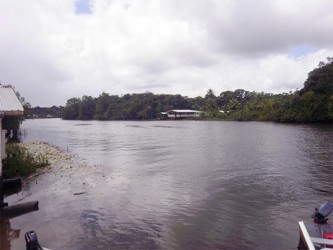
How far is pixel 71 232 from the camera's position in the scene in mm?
11867

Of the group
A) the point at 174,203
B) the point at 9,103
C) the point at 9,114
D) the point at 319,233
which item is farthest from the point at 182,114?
the point at 319,233

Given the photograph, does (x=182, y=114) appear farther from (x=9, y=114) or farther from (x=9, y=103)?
(x=9, y=114)

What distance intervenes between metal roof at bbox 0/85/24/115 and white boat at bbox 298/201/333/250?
1024 cm

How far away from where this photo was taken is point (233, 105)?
392 ft

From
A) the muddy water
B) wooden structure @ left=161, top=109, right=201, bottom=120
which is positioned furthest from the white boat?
wooden structure @ left=161, top=109, right=201, bottom=120

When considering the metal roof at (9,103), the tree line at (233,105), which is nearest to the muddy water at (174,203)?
the metal roof at (9,103)

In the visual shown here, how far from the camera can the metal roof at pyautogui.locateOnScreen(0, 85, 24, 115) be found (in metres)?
11.5

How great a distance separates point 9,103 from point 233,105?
11185 cm

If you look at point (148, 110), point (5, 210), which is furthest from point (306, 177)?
point (148, 110)

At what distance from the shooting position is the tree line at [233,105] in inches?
3115

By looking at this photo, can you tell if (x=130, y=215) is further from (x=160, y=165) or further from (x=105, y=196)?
(x=160, y=165)

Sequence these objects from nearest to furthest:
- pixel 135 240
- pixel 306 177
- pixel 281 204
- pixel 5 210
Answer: pixel 135 240
pixel 5 210
pixel 281 204
pixel 306 177

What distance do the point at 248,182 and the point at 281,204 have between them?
4.58 metres

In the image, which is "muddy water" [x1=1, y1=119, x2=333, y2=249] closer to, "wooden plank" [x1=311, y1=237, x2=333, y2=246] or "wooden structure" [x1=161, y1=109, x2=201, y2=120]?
"wooden plank" [x1=311, y1=237, x2=333, y2=246]
